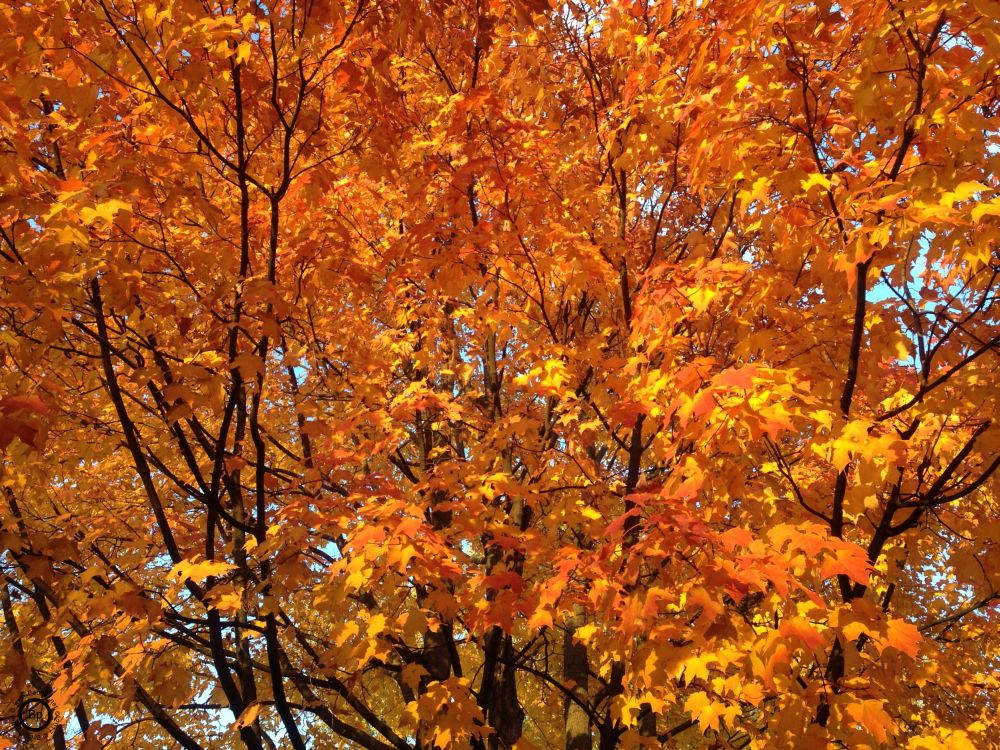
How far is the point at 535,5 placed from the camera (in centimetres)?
331

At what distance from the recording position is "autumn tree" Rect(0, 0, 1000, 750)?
2.83 meters

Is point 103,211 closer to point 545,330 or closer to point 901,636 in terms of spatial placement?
point 545,330

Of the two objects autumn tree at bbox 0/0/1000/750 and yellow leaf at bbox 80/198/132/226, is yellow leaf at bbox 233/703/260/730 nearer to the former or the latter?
autumn tree at bbox 0/0/1000/750

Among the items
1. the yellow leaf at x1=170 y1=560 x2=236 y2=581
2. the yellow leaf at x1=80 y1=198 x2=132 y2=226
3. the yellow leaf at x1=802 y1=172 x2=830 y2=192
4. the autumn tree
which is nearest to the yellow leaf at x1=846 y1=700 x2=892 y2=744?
the autumn tree

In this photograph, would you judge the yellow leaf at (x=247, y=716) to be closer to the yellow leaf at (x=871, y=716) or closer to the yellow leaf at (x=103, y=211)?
the yellow leaf at (x=103, y=211)

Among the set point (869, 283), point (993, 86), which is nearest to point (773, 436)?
point (869, 283)

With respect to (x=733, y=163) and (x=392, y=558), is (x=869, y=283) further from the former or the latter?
(x=392, y=558)

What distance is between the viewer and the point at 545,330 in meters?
5.36

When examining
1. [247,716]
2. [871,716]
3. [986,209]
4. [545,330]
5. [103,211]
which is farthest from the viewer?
[545,330]

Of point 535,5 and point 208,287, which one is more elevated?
point 535,5

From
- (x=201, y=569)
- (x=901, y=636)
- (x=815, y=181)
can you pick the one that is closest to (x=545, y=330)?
(x=815, y=181)

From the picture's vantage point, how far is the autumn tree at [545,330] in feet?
9.29

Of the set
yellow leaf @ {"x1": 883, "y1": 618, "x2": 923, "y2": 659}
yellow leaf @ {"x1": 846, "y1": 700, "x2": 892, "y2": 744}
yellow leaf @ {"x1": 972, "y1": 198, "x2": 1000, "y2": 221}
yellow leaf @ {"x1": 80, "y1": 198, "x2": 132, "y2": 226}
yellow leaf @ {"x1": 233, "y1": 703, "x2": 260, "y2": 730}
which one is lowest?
yellow leaf @ {"x1": 233, "y1": 703, "x2": 260, "y2": 730}

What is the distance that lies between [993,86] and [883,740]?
9.10 feet
